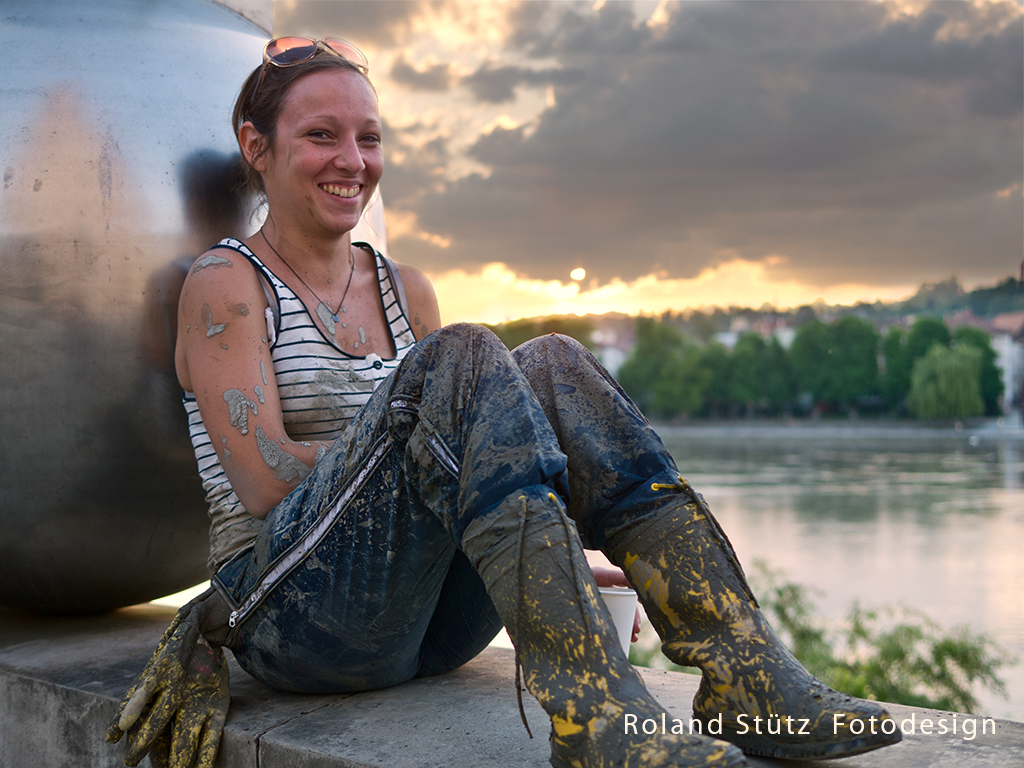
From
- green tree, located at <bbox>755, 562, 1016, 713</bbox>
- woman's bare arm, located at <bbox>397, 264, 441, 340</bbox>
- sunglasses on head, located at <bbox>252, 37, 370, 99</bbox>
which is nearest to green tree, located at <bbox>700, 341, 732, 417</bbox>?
green tree, located at <bbox>755, 562, 1016, 713</bbox>

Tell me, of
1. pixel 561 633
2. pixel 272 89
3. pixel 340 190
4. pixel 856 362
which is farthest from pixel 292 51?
pixel 856 362

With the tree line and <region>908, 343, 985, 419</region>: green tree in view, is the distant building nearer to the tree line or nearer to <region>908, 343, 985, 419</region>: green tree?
the tree line

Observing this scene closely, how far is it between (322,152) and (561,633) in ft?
4.54

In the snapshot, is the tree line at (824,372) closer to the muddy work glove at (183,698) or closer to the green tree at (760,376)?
the green tree at (760,376)

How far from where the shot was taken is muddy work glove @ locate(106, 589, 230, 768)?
1849mm

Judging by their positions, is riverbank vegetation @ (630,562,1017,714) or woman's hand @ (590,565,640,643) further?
riverbank vegetation @ (630,562,1017,714)

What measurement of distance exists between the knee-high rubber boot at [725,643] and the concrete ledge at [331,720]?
0.38 ft


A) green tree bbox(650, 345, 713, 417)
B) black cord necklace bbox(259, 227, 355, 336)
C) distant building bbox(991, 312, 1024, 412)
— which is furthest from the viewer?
green tree bbox(650, 345, 713, 417)

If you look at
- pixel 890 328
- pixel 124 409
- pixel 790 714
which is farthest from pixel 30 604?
pixel 890 328

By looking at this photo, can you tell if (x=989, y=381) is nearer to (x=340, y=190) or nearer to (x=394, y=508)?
(x=340, y=190)

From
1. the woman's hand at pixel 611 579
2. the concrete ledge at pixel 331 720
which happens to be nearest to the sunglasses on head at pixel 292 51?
the woman's hand at pixel 611 579

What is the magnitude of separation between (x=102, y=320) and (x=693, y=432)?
65.9 m

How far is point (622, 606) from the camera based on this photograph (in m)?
1.91

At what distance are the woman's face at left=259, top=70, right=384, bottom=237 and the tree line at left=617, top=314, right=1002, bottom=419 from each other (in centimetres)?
4481
